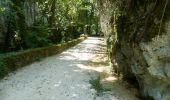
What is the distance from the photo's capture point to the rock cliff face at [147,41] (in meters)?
7.99

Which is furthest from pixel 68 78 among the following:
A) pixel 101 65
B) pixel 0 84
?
pixel 101 65

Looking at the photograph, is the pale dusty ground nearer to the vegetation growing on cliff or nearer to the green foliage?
the vegetation growing on cliff

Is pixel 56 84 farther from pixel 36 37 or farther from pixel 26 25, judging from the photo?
pixel 26 25

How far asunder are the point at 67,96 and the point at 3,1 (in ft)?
23.5

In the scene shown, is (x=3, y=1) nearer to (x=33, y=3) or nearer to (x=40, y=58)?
(x=40, y=58)

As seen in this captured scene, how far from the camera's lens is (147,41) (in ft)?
27.8

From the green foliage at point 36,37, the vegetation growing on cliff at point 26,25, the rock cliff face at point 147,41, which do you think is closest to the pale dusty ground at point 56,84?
the rock cliff face at point 147,41

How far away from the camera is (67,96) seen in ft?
31.2

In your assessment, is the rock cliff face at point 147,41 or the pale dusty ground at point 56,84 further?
the pale dusty ground at point 56,84

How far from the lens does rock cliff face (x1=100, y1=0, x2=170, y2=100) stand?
315 inches

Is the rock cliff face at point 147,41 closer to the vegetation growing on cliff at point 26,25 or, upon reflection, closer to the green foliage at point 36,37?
the vegetation growing on cliff at point 26,25

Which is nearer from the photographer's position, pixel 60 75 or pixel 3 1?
pixel 60 75

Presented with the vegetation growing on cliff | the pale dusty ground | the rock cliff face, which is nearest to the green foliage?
the vegetation growing on cliff

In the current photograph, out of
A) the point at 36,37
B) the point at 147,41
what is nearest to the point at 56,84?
the point at 147,41
